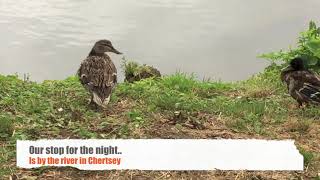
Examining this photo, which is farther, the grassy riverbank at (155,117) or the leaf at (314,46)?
the leaf at (314,46)

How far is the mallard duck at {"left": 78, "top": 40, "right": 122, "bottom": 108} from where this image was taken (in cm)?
996

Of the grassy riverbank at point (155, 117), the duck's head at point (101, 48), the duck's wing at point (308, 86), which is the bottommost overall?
the grassy riverbank at point (155, 117)

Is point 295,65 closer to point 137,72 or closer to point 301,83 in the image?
point 301,83

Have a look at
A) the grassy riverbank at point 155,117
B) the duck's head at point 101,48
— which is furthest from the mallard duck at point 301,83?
the duck's head at point 101,48

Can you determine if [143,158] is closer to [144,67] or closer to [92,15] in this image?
[144,67]

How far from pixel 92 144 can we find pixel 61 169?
650 mm

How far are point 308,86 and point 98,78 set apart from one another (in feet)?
12.7

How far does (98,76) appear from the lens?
10375 mm

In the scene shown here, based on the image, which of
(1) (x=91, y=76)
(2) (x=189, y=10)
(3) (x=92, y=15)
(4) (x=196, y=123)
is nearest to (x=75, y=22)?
(3) (x=92, y=15)

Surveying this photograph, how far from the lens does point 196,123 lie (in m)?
9.15

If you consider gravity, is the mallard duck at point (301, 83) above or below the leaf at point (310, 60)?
below

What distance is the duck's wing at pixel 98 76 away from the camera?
1005 cm

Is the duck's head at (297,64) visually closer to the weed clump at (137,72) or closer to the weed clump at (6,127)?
the weed clump at (137,72)

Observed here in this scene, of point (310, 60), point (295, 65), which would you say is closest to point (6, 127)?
point (295, 65)
